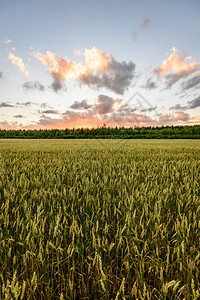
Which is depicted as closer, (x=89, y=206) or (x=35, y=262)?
(x=35, y=262)

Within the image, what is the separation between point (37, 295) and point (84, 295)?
20 cm

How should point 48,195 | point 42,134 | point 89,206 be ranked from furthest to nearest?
point 42,134, point 48,195, point 89,206

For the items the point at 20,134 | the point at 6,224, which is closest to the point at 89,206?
the point at 6,224

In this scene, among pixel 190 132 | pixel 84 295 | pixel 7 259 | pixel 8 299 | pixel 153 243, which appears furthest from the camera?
pixel 190 132

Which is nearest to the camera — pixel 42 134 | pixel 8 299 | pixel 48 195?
pixel 8 299

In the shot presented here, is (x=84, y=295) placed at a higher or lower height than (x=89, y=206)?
lower

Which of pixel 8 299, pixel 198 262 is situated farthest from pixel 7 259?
pixel 198 262

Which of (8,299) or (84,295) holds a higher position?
(8,299)

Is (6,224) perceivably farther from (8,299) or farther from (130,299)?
(130,299)

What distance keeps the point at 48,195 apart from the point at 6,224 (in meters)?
0.57

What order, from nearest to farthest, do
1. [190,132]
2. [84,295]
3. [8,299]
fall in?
[8,299], [84,295], [190,132]

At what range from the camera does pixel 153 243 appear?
37.0 inches

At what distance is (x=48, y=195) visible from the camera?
Answer: 62.7 inches

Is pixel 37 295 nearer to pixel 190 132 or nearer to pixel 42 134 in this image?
pixel 190 132
